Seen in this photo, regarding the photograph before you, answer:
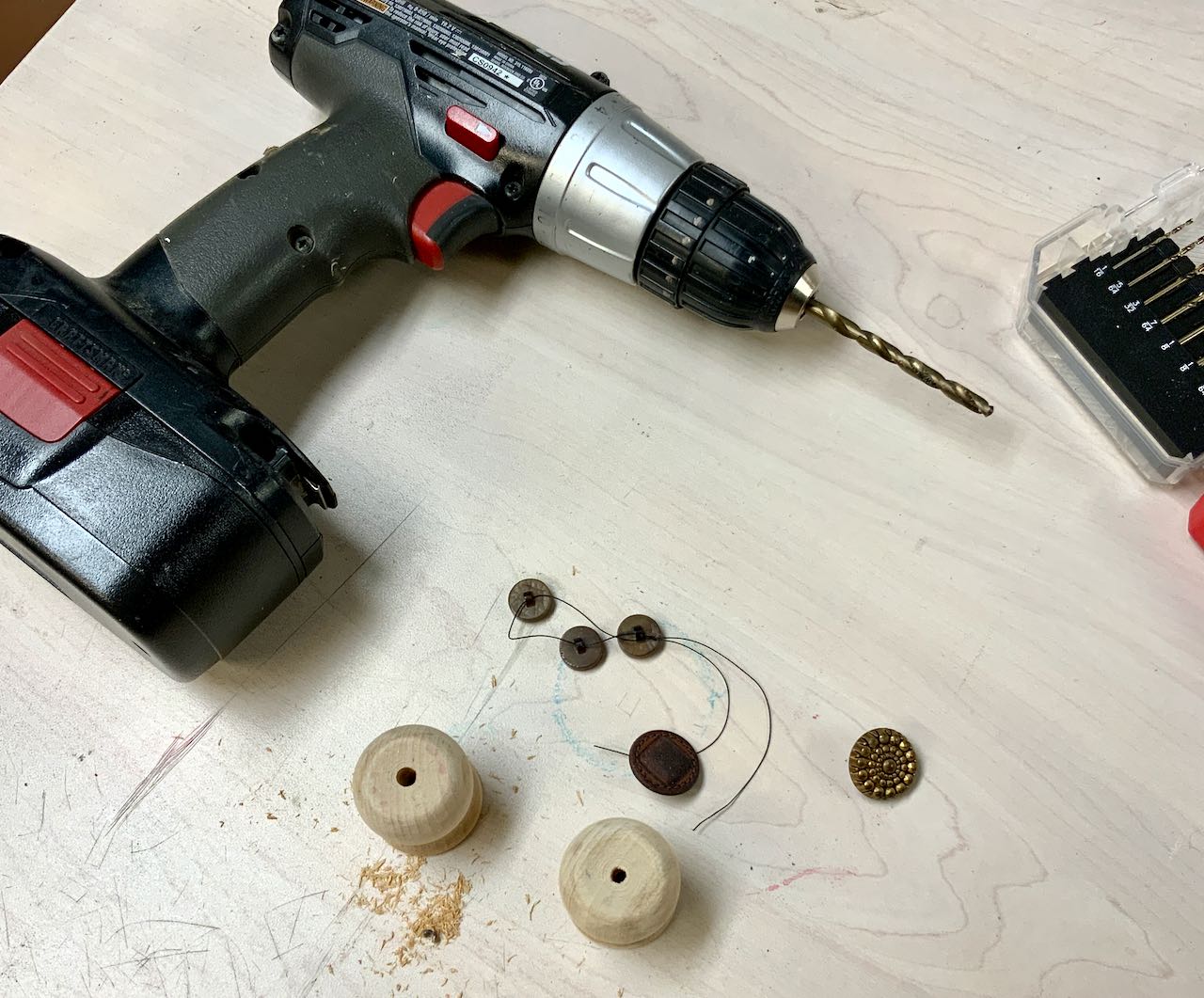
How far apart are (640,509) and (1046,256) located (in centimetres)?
45

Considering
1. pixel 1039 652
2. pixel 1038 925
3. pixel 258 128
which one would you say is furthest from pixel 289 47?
pixel 1038 925

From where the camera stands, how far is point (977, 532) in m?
0.83

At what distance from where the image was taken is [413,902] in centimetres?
75

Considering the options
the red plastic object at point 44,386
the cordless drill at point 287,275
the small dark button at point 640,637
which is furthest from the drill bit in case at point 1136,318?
the red plastic object at point 44,386

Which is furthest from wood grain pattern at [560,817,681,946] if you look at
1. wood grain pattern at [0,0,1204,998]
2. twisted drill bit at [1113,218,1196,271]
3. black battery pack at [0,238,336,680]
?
twisted drill bit at [1113,218,1196,271]

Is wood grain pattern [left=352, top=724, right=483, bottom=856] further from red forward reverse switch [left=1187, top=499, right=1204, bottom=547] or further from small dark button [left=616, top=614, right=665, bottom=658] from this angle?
red forward reverse switch [left=1187, top=499, right=1204, bottom=547]

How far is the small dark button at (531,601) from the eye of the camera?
819 millimetres

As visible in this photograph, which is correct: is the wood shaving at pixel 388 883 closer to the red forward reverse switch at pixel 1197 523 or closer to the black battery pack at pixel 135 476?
the black battery pack at pixel 135 476

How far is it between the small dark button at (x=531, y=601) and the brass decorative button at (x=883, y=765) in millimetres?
272

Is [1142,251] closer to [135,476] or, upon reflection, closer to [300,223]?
[300,223]

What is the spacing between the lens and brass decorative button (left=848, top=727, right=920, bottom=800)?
750mm

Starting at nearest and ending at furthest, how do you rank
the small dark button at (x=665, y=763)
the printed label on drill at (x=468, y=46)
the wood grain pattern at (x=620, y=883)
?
the wood grain pattern at (x=620, y=883), the small dark button at (x=665, y=763), the printed label on drill at (x=468, y=46)

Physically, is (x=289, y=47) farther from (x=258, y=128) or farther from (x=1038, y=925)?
(x=1038, y=925)

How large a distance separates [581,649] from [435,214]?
1.34ft
